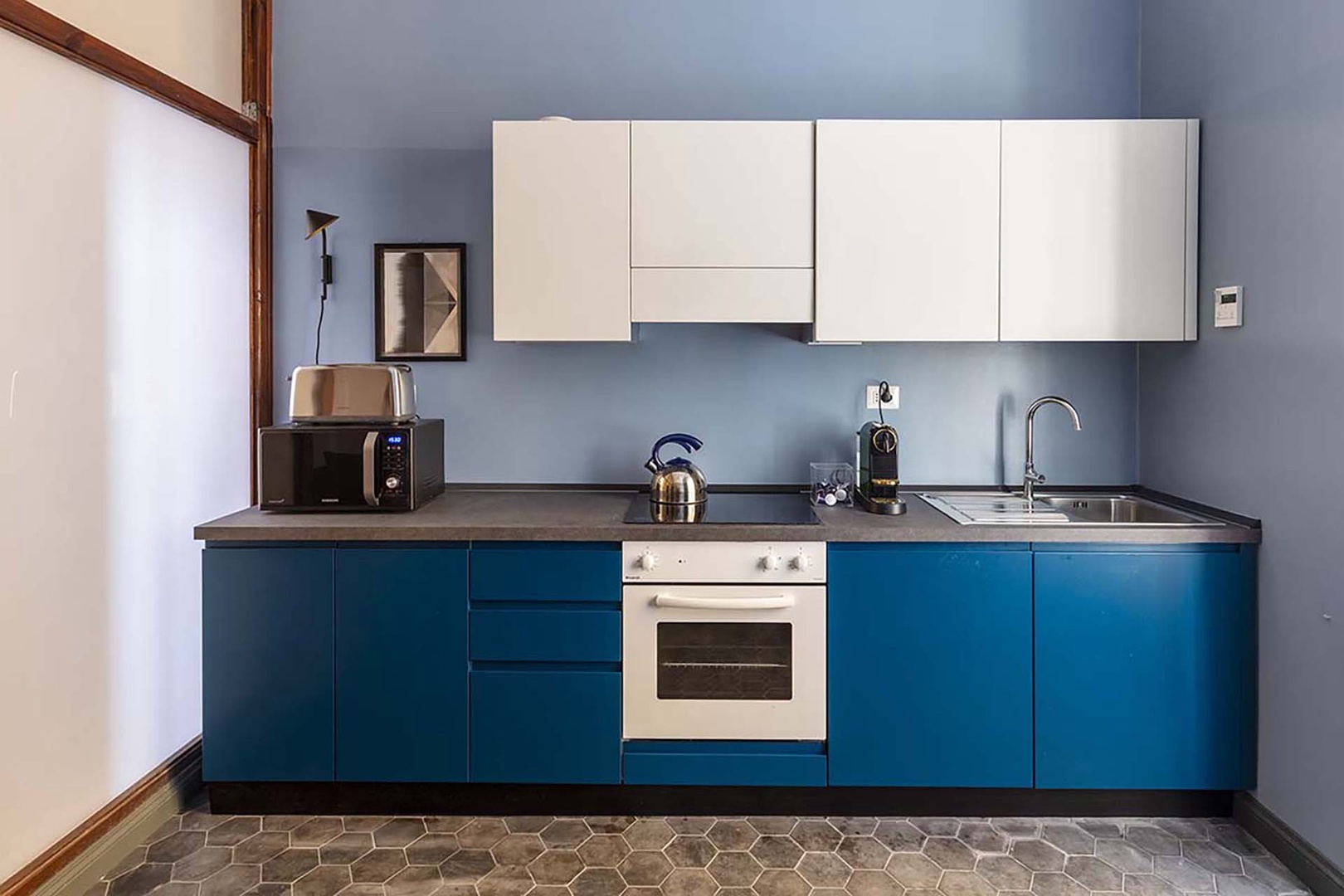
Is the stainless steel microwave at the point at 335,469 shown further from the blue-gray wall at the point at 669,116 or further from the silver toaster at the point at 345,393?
the blue-gray wall at the point at 669,116

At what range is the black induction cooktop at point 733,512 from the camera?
2432 millimetres

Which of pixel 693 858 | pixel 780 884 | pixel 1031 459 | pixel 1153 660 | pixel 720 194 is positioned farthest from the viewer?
pixel 1031 459

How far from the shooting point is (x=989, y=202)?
2.56m

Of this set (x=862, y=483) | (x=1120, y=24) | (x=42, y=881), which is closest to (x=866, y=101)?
(x=1120, y=24)

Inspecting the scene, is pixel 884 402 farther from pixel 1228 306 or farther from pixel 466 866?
pixel 466 866

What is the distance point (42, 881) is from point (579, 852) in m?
1.25

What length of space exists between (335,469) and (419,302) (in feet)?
2.39

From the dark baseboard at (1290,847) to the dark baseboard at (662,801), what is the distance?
0.07 m

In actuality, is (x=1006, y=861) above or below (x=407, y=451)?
below

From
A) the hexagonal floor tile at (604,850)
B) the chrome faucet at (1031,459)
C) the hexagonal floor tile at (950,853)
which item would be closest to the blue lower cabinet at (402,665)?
the hexagonal floor tile at (604,850)

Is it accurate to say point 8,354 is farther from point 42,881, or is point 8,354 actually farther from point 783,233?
point 783,233

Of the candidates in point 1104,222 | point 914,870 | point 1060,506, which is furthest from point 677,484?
point 1104,222

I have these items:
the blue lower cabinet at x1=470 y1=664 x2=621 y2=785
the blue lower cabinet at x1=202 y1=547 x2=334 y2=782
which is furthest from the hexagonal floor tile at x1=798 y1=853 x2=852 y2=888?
the blue lower cabinet at x1=202 y1=547 x2=334 y2=782

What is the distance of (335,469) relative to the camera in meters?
2.54
